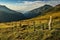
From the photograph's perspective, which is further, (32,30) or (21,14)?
(21,14)

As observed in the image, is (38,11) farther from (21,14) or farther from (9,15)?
(9,15)

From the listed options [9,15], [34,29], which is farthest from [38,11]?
[9,15]

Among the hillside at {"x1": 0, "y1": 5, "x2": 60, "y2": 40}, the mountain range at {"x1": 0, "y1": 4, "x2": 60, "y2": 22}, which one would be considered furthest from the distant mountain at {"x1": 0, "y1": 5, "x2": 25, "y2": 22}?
the hillside at {"x1": 0, "y1": 5, "x2": 60, "y2": 40}

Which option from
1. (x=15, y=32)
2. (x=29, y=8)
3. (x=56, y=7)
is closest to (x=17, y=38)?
(x=15, y=32)

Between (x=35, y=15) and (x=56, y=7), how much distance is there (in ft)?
2.56

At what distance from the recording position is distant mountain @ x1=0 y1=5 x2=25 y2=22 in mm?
7201

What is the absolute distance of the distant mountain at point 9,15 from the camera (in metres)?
7.20

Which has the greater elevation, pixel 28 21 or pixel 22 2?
pixel 22 2

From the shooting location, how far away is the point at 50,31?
6.68 metres

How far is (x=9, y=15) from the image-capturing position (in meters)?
7.26

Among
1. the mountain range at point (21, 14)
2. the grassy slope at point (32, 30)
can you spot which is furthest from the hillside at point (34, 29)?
the mountain range at point (21, 14)

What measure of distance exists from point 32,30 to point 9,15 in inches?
41.6

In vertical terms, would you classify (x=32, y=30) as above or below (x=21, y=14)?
below

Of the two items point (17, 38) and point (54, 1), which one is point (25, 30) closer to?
point (17, 38)
